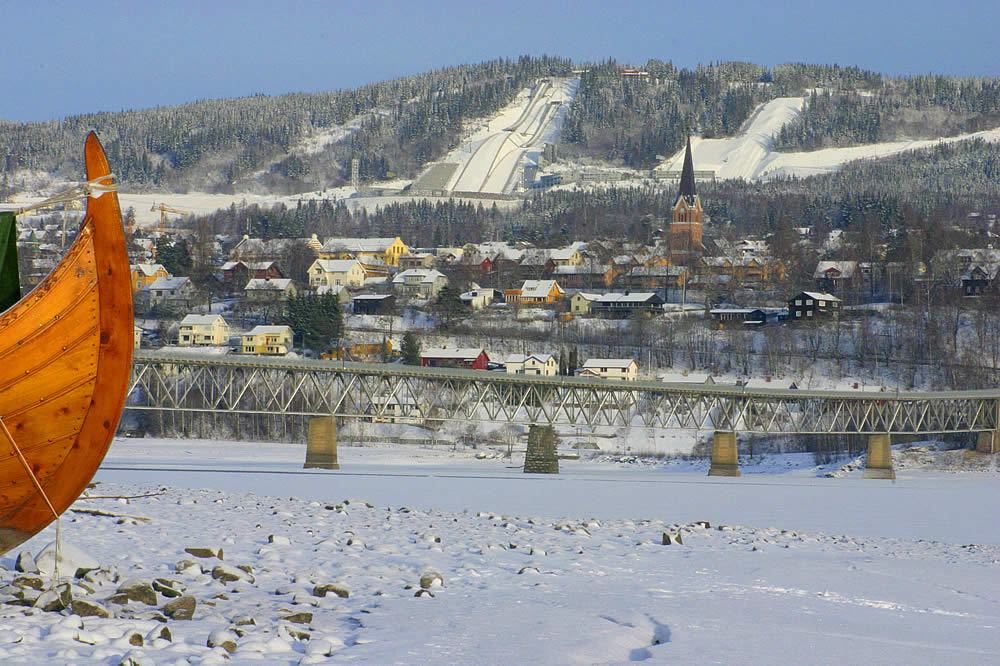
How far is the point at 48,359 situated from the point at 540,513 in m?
17.3

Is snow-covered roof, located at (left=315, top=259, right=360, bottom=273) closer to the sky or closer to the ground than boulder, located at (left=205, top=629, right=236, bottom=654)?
closer to the sky

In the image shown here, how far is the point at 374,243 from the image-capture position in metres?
194

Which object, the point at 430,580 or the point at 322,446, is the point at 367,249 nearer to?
the point at 322,446

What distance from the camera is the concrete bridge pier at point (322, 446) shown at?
56.4 metres

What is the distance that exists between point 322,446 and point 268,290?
78986 millimetres

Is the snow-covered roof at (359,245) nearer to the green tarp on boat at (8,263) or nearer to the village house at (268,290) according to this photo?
the village house at (268,290)

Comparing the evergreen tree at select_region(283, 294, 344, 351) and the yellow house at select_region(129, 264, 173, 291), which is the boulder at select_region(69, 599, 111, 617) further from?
the yellow house at select_region(129, 264, 173, 291)

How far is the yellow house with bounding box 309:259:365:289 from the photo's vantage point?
149875mm

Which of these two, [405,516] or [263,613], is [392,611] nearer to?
[263,613]

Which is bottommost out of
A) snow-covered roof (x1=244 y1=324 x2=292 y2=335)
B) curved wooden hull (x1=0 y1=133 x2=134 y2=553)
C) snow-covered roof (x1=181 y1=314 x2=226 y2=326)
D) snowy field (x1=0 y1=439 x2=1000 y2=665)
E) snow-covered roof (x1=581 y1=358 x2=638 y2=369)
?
snow-covered roof (x1=581 y1=358 x2=638 y2=369)

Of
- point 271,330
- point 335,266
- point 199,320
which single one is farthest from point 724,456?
point 335,266

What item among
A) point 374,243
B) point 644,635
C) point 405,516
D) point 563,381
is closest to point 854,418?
point 563,381

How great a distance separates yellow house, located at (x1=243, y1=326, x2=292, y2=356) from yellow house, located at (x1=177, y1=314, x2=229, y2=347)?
4479mm

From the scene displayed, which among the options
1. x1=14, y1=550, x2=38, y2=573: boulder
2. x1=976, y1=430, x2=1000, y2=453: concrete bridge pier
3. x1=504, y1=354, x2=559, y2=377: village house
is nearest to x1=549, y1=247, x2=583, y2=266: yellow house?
x1=504, y1=354, x2=559, y2=377: village house
